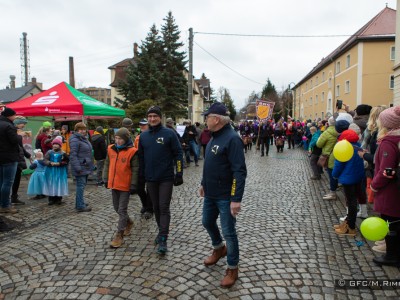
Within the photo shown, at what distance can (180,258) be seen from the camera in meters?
4.23

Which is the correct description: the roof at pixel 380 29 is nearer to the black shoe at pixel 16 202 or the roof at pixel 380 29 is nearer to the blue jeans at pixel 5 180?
the black shoe at pixel 16 202

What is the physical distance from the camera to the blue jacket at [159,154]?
14.6 ft

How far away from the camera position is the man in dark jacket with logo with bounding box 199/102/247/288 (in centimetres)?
341

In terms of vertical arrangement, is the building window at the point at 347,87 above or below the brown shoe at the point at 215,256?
above

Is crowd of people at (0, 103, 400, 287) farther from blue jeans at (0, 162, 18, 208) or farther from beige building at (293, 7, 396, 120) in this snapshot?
beige building at (293, 7, 396, 120)

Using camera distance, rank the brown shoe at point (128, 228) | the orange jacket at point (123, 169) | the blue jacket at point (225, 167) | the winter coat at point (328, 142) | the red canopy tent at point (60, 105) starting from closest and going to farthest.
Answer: the blue jacket at point (225, 167) → the orange jacket at point (123, 169) → the brown shoe at point (128, 228) → the winter coat at point (328, 142) → the red canopy tent at point (60, 105)

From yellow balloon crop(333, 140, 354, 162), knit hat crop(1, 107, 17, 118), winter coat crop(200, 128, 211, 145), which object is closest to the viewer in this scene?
yellow balloon crop(333, 140, 354, 162)

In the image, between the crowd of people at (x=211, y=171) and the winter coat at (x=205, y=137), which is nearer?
the crowd of people at (x=211, y=171)

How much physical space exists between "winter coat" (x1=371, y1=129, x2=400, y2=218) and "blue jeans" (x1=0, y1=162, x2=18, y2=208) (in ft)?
20.1

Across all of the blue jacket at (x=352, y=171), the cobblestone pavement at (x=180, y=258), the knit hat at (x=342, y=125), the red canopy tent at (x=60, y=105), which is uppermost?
the red canopy tent at (x=60, y=105)

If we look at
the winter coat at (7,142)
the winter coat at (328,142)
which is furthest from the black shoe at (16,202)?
the winter coat at (328,142)

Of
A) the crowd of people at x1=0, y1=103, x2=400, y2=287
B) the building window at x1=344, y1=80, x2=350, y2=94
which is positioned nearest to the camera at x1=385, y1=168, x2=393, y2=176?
the crowd of people at x1=0, y1=103, x2=400, y2=287

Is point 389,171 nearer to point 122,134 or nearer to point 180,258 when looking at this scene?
point 180,258

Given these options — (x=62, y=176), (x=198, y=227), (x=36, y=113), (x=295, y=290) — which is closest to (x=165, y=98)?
(x=36, y=113)
